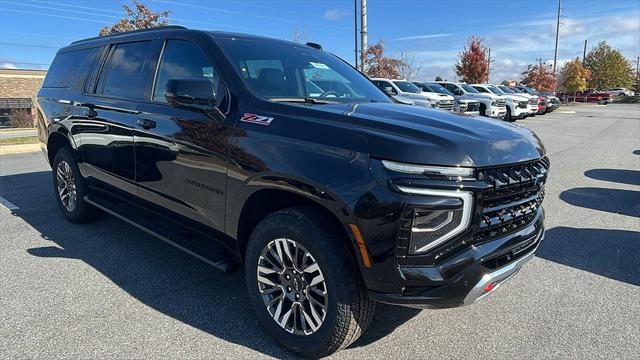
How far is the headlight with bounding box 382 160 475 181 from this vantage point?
7.61 ft

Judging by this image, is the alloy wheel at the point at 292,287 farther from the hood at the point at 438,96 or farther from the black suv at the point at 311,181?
the hood at the point at 438,96

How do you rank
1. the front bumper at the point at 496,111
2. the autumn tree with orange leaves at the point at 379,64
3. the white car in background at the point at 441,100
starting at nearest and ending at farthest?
the white car in background at the point at 441,100
the front bumper at the point at 496,111
the autumn tree with orange leaves at the point at 379,64

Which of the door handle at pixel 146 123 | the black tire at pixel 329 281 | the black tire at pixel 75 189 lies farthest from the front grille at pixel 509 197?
the black tire at pixel 75 189

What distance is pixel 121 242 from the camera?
476 cm

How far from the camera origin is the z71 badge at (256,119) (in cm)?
288

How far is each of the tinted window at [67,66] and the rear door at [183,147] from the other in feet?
5.51

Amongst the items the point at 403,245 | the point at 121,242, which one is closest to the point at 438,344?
the point at 403,245

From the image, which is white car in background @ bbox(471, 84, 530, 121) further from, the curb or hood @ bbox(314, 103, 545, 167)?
hood @ bbox(314, 103, 545, 167)

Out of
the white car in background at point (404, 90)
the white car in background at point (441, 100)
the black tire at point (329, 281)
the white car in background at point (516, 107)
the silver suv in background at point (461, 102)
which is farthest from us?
the white car in background at point (516, 107)

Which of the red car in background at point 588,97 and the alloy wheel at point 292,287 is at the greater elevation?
the alloy wheel at point 292,287

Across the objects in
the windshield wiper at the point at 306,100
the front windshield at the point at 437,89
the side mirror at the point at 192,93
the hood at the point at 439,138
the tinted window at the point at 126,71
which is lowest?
the front windshield at the point at 437,89

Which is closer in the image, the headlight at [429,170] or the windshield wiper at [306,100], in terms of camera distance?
the headlight at [429,170]

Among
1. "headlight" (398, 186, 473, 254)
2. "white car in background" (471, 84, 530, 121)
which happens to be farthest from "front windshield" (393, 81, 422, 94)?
"headlight" (398, 186, 473, 254)

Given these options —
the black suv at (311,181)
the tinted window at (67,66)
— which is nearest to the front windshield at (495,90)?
the black suv at (311,181)
